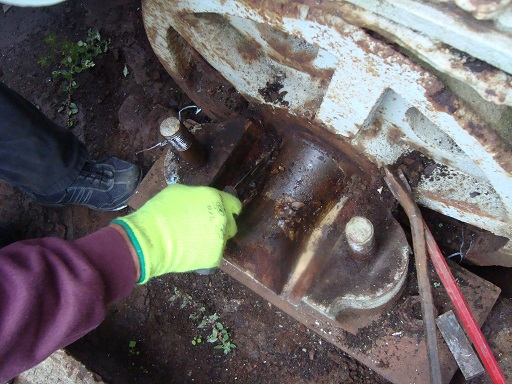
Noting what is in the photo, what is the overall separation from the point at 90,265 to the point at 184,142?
2.18ft

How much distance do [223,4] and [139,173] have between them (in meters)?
1.54

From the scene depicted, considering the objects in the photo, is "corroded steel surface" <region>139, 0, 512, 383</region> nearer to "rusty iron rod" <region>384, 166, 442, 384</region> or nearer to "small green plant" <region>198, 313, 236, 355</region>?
→ "rusty iron rod" <region>384, 166, 442, 384</region>

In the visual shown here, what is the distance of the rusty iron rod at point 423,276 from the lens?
1.77 metres

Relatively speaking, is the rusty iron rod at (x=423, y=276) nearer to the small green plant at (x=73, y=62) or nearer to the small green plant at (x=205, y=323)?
the small green plant at (x=205, y=323)

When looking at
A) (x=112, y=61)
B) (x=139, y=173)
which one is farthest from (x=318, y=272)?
(x=112, y=61)

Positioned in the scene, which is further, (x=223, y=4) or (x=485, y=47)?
(x=223, y=4)

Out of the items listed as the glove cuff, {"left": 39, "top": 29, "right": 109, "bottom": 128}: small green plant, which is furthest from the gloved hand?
{"left": 39, "top": 29, "right": 109, "bottom": 128}: small green plant

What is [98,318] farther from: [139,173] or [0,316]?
[139,173]

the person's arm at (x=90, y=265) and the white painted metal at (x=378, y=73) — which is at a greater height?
the white painted metal at (x=378, y=73)

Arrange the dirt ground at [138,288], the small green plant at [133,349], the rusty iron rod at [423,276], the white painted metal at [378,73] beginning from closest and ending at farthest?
the white painted metal at [378,73] → the rusty iron rod at [423,276] → the dirt ground at [138,288] → the small green plant at [133,349]

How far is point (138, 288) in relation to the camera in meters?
2.67

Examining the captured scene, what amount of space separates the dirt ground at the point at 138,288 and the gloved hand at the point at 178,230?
91 cm

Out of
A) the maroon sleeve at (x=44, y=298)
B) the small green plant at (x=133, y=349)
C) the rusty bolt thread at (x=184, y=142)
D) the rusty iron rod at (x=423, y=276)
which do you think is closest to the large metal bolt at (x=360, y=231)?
the rusty iron rod at (x=423, y=276)

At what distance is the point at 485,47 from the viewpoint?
38.5 inches
